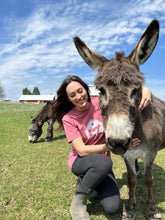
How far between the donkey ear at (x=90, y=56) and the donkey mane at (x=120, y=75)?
31cm

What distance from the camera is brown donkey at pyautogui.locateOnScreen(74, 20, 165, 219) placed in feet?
5.86

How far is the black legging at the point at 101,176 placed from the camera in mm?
2502

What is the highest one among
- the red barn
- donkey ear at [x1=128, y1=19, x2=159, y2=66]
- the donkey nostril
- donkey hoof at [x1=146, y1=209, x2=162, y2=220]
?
the red barn

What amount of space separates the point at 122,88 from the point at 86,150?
1191 mm

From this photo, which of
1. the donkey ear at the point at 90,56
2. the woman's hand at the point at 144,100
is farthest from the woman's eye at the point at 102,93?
the woman's hand at the point at 144,100

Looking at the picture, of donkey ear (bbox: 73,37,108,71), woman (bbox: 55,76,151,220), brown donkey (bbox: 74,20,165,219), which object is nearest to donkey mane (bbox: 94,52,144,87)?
brown donkey (bbox: 74,20,165,219)

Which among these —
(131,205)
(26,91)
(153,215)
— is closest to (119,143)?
(131,205)

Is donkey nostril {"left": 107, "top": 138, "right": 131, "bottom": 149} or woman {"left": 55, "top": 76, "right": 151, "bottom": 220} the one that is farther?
woman {"left": 55, "top": 76, "right": 151, "bottom": 220}

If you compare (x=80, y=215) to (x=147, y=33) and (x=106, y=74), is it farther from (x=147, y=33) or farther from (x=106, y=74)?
(x=147, y=33)

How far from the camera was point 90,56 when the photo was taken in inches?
99.6

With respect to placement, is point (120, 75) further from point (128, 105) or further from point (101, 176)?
point (101, 176)

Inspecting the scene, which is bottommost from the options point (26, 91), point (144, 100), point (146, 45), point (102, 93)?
point (144, 100)

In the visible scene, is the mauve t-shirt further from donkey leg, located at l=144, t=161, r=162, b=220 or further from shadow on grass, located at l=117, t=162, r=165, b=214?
shadow on grass, located at l=117, t=162, r=165, b=214

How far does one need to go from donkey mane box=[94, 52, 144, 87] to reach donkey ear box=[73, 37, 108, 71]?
306 mm
